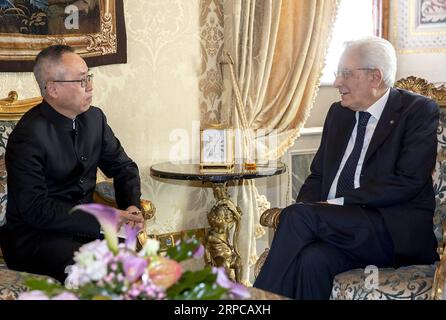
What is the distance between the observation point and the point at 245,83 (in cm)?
498

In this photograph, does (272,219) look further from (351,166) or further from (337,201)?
(351,166)

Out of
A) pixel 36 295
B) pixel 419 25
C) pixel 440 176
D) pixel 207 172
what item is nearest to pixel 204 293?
pixel 36 295

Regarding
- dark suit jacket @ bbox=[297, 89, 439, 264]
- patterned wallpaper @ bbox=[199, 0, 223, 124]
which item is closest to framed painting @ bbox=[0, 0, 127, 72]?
patterned wallpaper @ bbox=[199, 0, 223, 124]

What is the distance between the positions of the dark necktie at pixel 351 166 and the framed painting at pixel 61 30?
61.4 inches

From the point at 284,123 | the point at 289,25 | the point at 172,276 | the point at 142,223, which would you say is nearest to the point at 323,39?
the point at 289,25

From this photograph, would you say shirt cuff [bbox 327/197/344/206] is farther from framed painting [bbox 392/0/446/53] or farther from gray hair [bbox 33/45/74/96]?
framed painting [bbox 392/0/446/53]

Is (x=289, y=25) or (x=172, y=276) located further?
(x=289, y=25)

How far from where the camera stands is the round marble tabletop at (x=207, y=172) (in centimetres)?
419

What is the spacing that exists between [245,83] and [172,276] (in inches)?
129

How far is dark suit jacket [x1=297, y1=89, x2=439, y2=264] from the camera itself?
3426mm

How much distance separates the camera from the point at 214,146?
14.4ft

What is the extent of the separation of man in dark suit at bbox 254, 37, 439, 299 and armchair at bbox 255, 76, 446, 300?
10 centimetres
